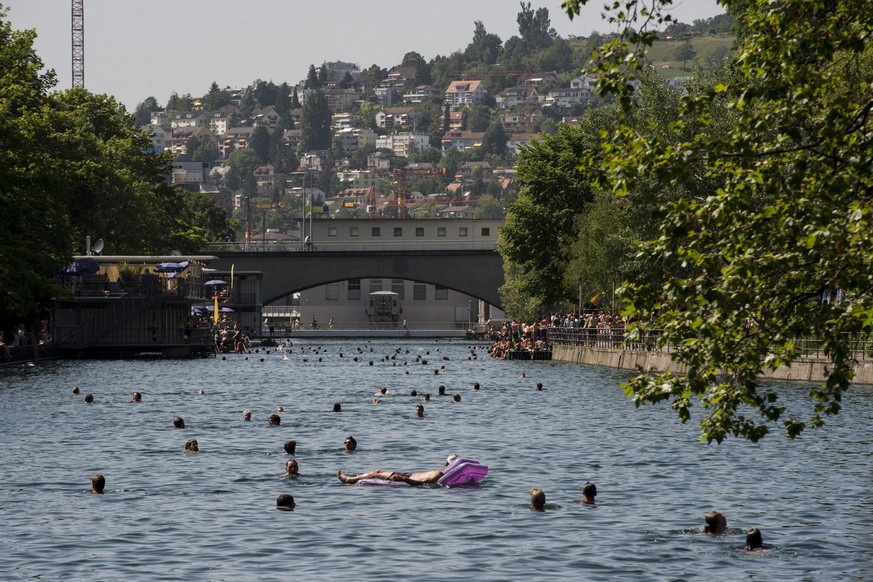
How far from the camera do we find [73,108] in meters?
108

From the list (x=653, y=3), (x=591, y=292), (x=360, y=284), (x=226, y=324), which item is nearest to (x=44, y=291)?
(x=591, y=292)

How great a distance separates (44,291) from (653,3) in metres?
60.6

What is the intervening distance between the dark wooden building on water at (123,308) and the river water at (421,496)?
3657 centimetres

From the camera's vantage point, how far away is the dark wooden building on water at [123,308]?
90812mm

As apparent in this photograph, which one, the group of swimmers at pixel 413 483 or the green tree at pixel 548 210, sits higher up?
the green tree at pixel 548 210

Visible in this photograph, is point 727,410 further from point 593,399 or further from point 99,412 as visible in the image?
point 593,399

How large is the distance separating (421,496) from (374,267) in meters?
108

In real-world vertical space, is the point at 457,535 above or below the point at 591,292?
below

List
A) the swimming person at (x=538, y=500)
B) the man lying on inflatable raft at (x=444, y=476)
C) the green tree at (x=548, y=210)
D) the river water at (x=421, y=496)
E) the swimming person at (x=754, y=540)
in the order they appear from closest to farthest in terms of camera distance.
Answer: the river water at (x=421, y=496) → the swimming person at (x=754, y=540) → the swimming person at (x=538, y=500) → the man lying on inflatable raft at (x=444, y=476) → the green tree at (x=548, y=210)

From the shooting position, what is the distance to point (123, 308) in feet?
300

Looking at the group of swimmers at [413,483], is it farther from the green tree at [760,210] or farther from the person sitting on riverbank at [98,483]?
the green tree at [760,210]

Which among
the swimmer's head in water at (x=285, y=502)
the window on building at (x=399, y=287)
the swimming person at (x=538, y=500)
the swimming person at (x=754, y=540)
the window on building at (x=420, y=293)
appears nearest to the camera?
the swimming person at (x=754, y=540)

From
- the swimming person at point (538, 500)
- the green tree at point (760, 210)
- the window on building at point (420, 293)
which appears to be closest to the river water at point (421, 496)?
the swimming person at point (538, 500)

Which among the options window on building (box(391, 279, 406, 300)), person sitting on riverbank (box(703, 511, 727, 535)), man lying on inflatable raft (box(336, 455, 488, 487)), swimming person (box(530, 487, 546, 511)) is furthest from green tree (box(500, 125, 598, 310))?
window on building (box(391, 279, 406, 300))
